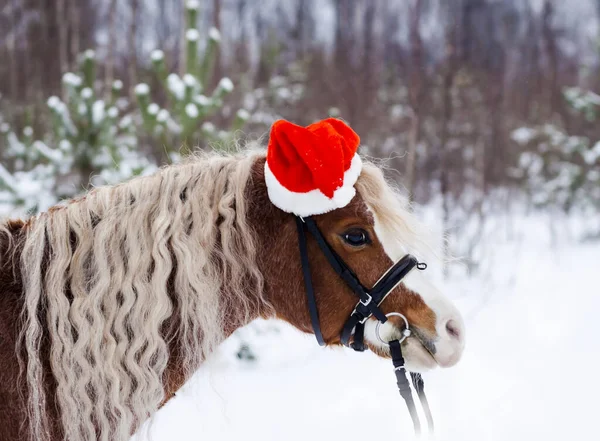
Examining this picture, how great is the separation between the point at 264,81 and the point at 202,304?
13396 mm

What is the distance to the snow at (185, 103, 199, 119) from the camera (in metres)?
4.26

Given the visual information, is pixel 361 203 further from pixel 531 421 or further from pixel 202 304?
pixel 531 421

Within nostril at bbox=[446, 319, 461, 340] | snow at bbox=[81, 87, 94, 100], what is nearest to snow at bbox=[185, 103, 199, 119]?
snow at bbox=[81, 87, 94, 100]

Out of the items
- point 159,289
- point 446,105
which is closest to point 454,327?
point 159,289

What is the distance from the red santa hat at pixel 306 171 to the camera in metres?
1.57

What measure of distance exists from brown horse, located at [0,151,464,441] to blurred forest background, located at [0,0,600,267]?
2.66 metres

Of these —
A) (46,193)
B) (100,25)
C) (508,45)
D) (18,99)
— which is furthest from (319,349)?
(100,25)

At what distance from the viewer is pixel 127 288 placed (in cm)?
150

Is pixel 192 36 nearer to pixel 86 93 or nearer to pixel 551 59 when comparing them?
pixel 86 93

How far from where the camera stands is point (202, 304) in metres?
1.53

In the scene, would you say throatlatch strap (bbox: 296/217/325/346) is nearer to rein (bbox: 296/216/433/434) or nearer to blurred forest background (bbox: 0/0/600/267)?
rein (bbox: 296/216/433/434)

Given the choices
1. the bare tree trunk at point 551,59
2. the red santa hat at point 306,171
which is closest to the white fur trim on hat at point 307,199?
the red santa hat at point 306,171

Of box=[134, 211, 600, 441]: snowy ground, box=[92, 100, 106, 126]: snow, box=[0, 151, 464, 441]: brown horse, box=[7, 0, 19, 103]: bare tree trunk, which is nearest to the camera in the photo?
box=[0, 151, 464, 441]: brown horse

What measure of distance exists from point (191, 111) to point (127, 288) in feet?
9.80
